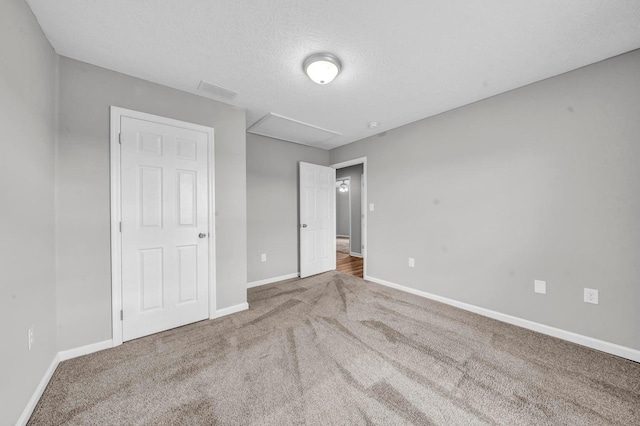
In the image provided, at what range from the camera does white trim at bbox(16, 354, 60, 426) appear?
1280mm

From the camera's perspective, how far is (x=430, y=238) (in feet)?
10.3

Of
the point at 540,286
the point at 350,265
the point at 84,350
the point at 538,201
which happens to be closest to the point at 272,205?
the point at 350,265

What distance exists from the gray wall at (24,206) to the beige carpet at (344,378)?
32cm

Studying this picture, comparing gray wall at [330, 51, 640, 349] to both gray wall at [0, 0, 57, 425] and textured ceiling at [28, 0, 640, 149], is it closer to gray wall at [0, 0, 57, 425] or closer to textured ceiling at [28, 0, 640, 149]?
textured ceiling at [28, 0, 640, 149]

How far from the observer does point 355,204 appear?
6309 mm

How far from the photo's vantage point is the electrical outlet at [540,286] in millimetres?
2240

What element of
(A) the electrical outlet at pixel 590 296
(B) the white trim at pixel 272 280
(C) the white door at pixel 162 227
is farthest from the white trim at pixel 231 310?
(A) the electrical outlet at pixel 590 296

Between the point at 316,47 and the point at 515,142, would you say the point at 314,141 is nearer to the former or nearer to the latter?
the point at 316,47

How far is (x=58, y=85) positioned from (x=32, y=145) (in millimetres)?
784

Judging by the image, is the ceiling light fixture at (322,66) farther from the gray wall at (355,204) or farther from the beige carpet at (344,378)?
the gray wall at (355,204)

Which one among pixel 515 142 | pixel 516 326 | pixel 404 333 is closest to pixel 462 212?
pixel 515 142

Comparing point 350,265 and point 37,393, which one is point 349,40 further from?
point 350,265

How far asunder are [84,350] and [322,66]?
122 inches

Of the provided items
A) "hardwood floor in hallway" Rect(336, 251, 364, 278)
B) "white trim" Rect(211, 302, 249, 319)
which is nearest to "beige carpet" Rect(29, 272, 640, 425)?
"white trim" Rect(211, 302, 249, 319)
